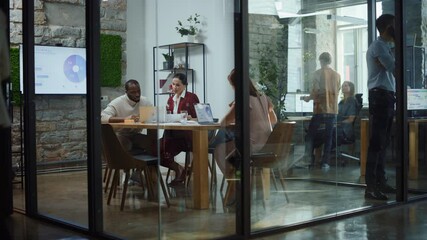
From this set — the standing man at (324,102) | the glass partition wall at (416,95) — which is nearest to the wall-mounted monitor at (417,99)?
the glass partition wall at (416,95)

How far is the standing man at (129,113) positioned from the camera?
3.90 meters

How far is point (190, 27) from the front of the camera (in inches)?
159

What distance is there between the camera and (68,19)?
484 cm

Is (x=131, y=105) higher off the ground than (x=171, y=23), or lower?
lower

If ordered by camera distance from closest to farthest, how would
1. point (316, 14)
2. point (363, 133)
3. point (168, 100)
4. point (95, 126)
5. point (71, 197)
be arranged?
point (168, 100) → point (95, 126) → point (71, 197) → point (316, 14) → point (363, 133)

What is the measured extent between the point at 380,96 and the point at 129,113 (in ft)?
8.40

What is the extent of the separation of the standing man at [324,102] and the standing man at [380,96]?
446 millimetres

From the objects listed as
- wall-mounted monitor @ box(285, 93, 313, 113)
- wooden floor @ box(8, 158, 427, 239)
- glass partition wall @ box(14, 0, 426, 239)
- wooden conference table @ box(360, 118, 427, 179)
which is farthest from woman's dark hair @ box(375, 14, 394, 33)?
wooden floor @ box(8, 158, 427, 239)

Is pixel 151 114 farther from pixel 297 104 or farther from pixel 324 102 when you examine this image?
pixel 324 102

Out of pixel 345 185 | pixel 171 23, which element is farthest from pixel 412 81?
pixel 171 23

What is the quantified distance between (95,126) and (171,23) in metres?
0.98

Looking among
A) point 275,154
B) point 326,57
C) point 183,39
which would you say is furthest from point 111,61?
point 326,57

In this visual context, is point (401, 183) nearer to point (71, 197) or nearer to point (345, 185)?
point (345, 185)

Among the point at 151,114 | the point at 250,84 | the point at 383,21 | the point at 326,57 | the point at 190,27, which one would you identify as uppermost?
the point at 383,21
